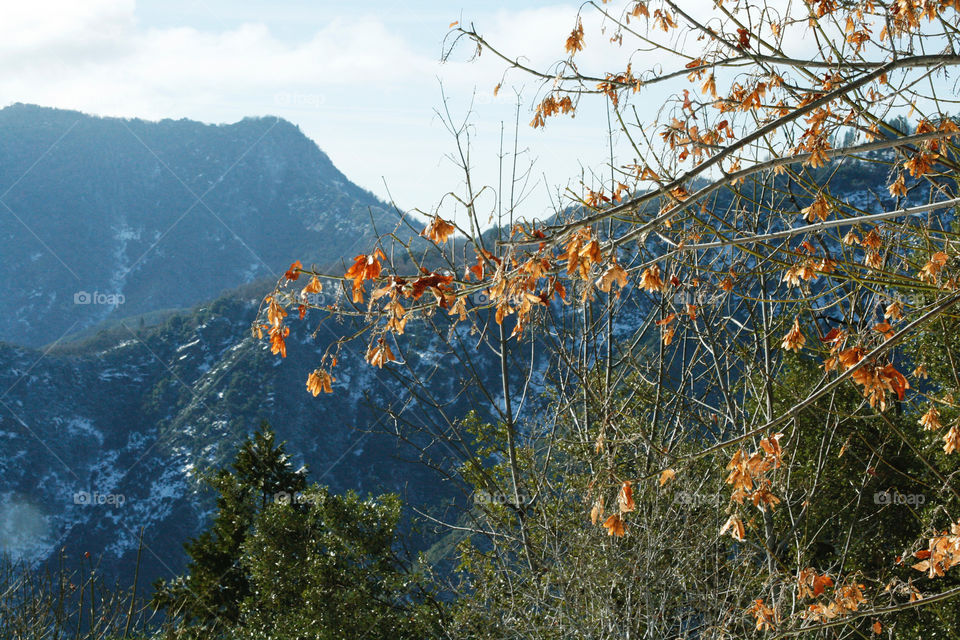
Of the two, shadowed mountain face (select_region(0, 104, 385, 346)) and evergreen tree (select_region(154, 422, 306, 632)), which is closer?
evergreen tree (select_region(154, 422, 306, 632))

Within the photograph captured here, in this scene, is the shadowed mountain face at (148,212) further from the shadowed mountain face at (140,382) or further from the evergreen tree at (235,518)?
the evergreen tree at (235,518)

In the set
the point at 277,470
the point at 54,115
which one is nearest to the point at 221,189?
the point at 54,115

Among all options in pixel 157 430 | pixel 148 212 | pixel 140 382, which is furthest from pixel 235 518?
pixel 148 212

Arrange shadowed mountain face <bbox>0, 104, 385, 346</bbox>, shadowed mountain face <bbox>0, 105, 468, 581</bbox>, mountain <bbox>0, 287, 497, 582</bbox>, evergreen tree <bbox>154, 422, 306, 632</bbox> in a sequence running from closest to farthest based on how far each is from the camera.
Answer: evergreen tree <bbox>154, 422, 306, 632</bbox>, mountain <bbox>0, 287, 497, 582</bbox>, shadowed mountain face <bbox>0, 105, 468, 581</bbox>, shadowed mountain face <bbox>0, 104, 385, 346</bbox>

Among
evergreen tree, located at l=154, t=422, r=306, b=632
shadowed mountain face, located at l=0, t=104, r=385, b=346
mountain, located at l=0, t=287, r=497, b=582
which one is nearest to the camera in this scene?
evergreen tree, located at l=154, t=422, r=306, b=632

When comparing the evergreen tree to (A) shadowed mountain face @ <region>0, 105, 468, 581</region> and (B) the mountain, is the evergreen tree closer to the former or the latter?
(A) shadowed mountain face @ <region>0, 105, 468, 581</region>

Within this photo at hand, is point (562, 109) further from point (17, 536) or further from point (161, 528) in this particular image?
point (17, 536)

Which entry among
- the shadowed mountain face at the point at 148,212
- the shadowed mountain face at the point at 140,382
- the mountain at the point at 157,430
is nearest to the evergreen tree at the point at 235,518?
the shadowed mountain face at the point at 140,382

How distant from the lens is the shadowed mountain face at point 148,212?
5310 inches

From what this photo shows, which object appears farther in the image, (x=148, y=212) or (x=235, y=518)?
(x=148, y=212)

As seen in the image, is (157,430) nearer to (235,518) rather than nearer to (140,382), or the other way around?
(140,382)

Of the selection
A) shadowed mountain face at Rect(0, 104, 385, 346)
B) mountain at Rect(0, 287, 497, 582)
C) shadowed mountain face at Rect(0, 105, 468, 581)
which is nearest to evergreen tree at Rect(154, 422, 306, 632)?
shadowed mountain face at Rect(0, 105, 468, 581)

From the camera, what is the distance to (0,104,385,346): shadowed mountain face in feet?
443

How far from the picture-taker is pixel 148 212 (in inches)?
6324
